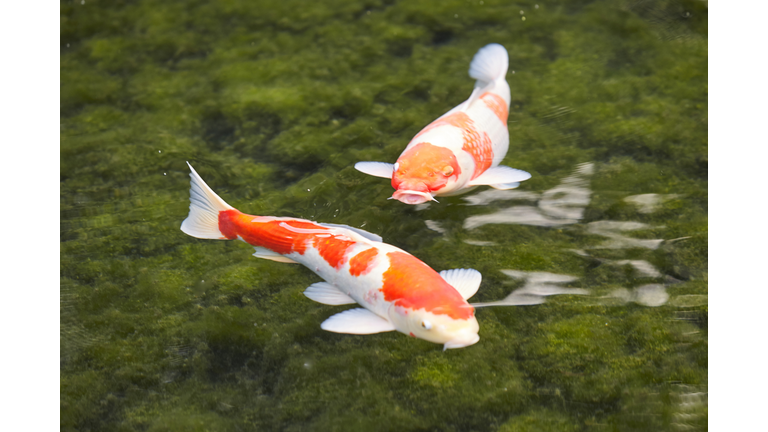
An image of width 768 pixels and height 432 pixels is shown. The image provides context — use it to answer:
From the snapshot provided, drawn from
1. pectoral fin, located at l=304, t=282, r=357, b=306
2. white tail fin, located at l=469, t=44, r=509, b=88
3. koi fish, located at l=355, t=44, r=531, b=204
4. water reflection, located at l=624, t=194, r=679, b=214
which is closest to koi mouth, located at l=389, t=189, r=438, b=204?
koi fish, located at l=355, t=44, r=531, b=204

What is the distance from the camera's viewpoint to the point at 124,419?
172cm

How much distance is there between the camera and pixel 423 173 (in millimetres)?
2072

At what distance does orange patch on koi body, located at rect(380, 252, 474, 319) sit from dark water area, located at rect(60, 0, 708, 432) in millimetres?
206

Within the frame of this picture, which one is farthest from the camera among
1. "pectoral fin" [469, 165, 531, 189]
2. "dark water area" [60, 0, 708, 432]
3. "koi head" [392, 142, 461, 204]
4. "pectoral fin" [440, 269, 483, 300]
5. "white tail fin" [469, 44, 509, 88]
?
"white tail fin" [469, 44, 509, 88]

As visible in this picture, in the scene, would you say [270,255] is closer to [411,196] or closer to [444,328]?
[411,196]

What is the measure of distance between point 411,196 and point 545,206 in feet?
1.86

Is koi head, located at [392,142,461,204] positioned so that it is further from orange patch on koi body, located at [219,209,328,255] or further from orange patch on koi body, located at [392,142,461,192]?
orange patch on koi body, located at [219,209,328,255]

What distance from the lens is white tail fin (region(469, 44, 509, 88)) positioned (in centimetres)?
277

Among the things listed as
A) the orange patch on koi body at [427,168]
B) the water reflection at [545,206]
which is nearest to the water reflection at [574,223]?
the water reflection at [545,206]

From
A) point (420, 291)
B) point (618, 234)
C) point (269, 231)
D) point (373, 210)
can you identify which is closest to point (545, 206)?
point (618, 234)

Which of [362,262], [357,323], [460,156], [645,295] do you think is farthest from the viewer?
[460,156]

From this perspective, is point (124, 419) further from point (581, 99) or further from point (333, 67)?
point (581, 99)

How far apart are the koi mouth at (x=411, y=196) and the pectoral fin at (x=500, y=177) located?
0.88 feet

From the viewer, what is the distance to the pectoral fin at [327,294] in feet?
6.07
